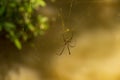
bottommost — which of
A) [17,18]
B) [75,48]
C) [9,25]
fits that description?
[9,25]

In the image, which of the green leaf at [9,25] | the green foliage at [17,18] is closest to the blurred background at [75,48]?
the green foliage at [17,18]

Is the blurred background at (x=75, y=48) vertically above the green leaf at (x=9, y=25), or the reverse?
the blurred background at (x=75, y=48)

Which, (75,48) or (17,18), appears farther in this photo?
(75,48)

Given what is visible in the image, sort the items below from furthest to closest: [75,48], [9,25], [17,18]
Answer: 1. [75,48]
2. [17,18]
3. [9,25]

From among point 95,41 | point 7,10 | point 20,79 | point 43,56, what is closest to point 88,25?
point 95,41

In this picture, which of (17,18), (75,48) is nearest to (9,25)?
(17,18)

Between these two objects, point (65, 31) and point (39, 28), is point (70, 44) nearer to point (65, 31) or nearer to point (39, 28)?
point (65, 31)

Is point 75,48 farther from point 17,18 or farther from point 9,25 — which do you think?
point 9,25

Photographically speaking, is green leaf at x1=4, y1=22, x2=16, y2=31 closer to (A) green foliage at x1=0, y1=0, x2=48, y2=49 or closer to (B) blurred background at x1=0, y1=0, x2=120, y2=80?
(A) green foliage at x1=0, y1=0, x2=48, y2=49

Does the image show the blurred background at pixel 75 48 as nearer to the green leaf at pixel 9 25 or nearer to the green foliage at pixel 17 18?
the green foliage at pixel 17 18

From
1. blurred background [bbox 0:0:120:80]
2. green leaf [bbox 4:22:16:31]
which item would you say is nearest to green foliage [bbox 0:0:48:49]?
green leaf [bbox 4:22:16:31]
